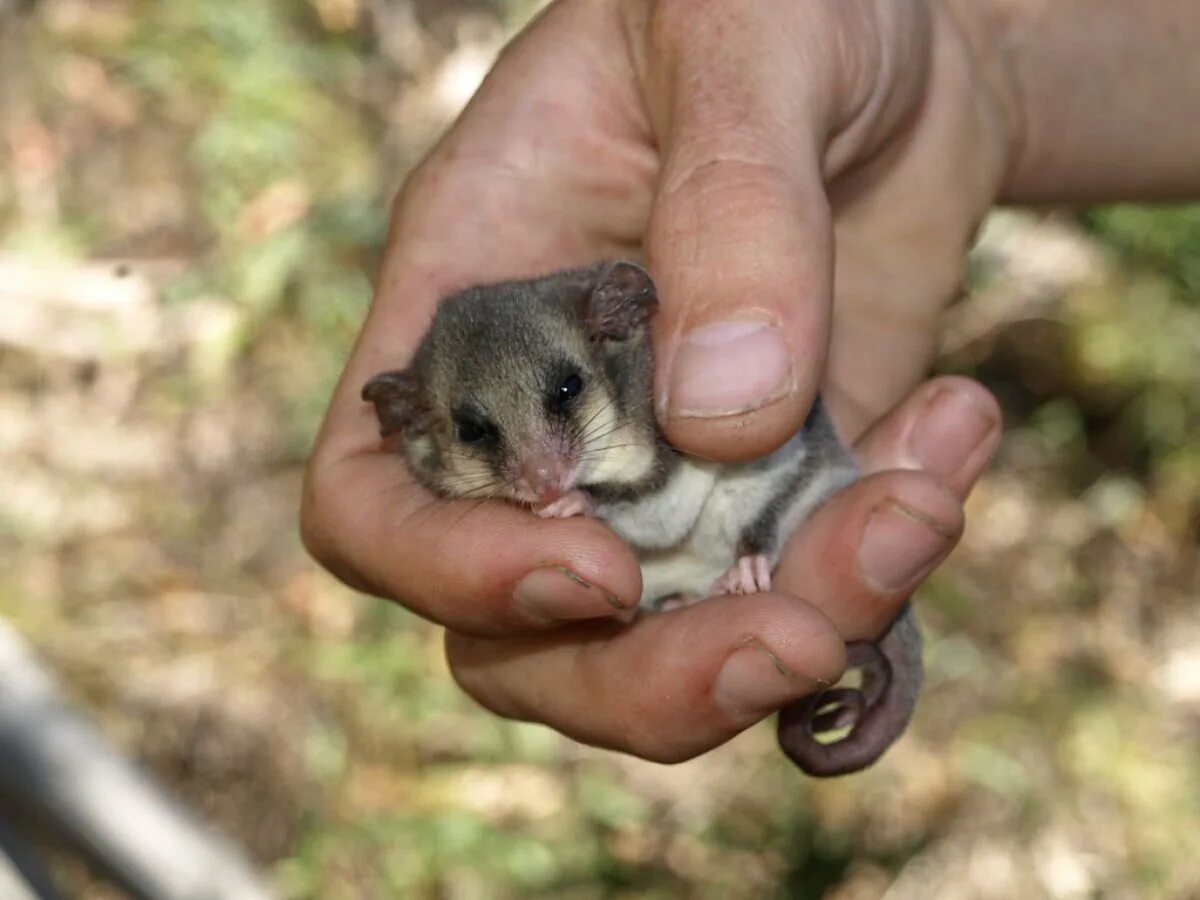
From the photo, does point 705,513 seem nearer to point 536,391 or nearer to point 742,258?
point 536,391

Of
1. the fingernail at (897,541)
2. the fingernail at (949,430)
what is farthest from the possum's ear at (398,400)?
the fingernail at (949,430)

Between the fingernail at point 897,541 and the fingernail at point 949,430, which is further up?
the fingernail at point 897,541

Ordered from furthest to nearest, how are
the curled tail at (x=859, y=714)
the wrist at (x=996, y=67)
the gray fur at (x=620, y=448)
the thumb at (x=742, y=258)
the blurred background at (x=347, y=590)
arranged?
the blurred background at (x=347, y=590)
the wrist at (x=996, y=67)
the curled tail at (x=859, y=714)
the gray fur at (x=620, y=448)
the thumb at (x=742, y=258)

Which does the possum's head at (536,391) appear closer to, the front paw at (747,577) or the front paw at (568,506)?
the front paw at (568,506)

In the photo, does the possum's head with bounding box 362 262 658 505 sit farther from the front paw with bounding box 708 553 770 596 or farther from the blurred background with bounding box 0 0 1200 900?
the blurred background with bounding box 0 0 1200 900

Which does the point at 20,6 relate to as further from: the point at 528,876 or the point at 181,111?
the point at 528,876

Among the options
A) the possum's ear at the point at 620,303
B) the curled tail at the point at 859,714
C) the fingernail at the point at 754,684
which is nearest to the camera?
the fingernail at the point at 754,684

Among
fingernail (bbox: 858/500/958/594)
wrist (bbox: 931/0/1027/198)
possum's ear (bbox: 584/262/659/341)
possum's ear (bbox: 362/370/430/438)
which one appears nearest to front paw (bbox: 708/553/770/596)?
fingernail (bbox: 858/500/958/594)

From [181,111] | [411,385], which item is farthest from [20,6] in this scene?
[411,385]
